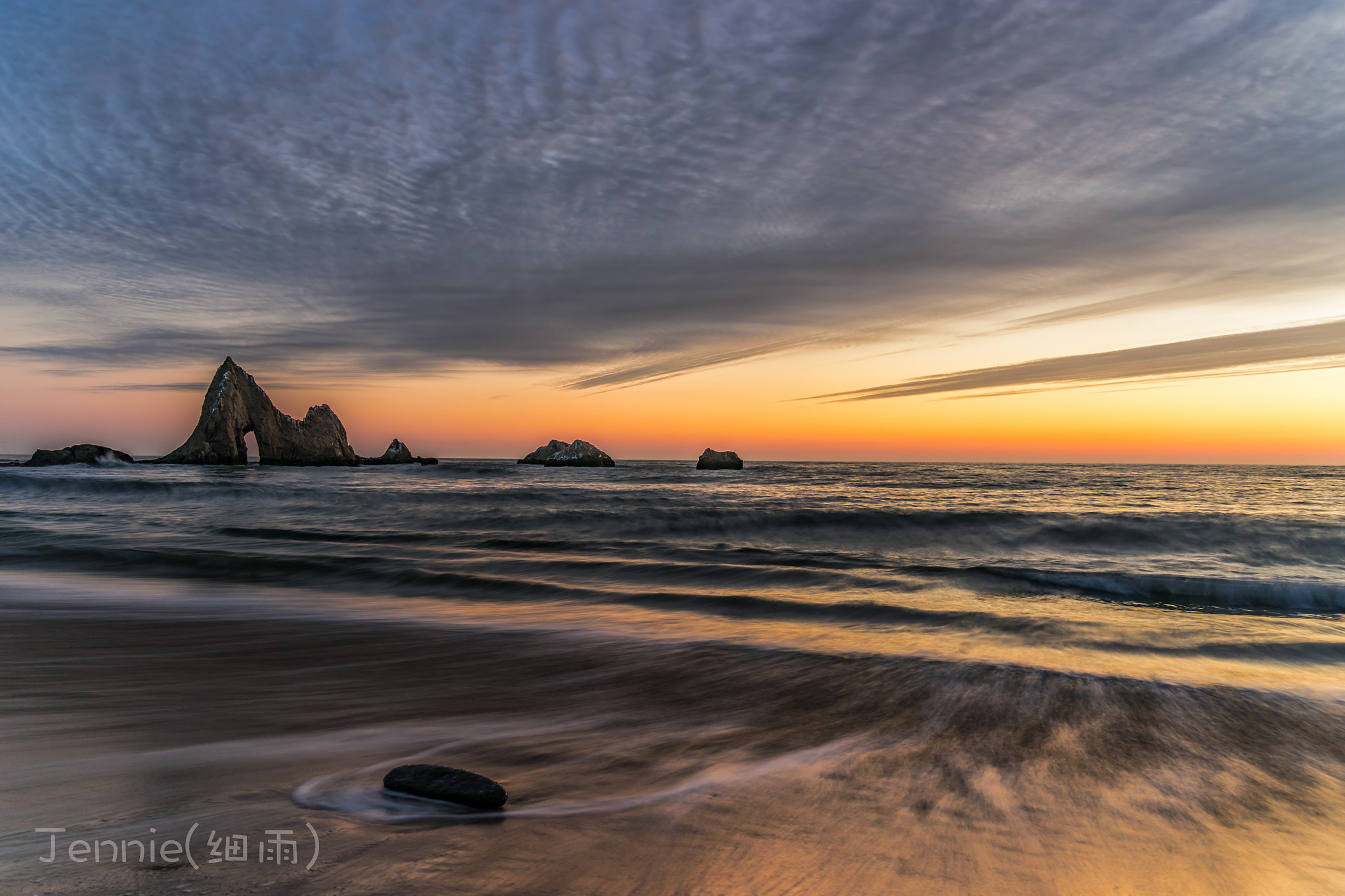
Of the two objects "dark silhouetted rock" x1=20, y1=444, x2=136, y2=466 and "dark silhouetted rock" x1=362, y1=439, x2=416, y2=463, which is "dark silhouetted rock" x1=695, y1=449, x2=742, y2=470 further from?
"dark silhouetted rock" x1=20, y1=444, x2=136, y2=466

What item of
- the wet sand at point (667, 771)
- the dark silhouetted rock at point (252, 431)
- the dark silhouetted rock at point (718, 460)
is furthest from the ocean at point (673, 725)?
the dark silhouetted rock at point (252, 431)

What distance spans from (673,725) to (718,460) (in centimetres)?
5708

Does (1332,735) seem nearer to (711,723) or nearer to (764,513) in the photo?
(711,723)

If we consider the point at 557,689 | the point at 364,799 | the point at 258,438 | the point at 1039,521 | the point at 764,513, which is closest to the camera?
the point at 364,799

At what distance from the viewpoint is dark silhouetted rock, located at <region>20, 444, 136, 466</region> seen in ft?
181

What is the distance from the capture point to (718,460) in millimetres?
60500

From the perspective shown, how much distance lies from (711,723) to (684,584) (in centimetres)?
544

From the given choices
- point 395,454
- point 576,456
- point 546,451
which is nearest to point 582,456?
point 576,456

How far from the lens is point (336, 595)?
786 cm

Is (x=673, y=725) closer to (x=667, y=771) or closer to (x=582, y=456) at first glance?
(x=667, y=771)

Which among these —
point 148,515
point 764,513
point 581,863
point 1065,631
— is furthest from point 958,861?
point 148,515

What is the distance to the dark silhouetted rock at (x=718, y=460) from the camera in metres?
60.4

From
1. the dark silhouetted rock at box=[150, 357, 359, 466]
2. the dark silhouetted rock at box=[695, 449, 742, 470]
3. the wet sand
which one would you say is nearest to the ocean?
the wet sand

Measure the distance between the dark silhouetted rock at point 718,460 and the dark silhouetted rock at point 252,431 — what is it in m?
45.0
